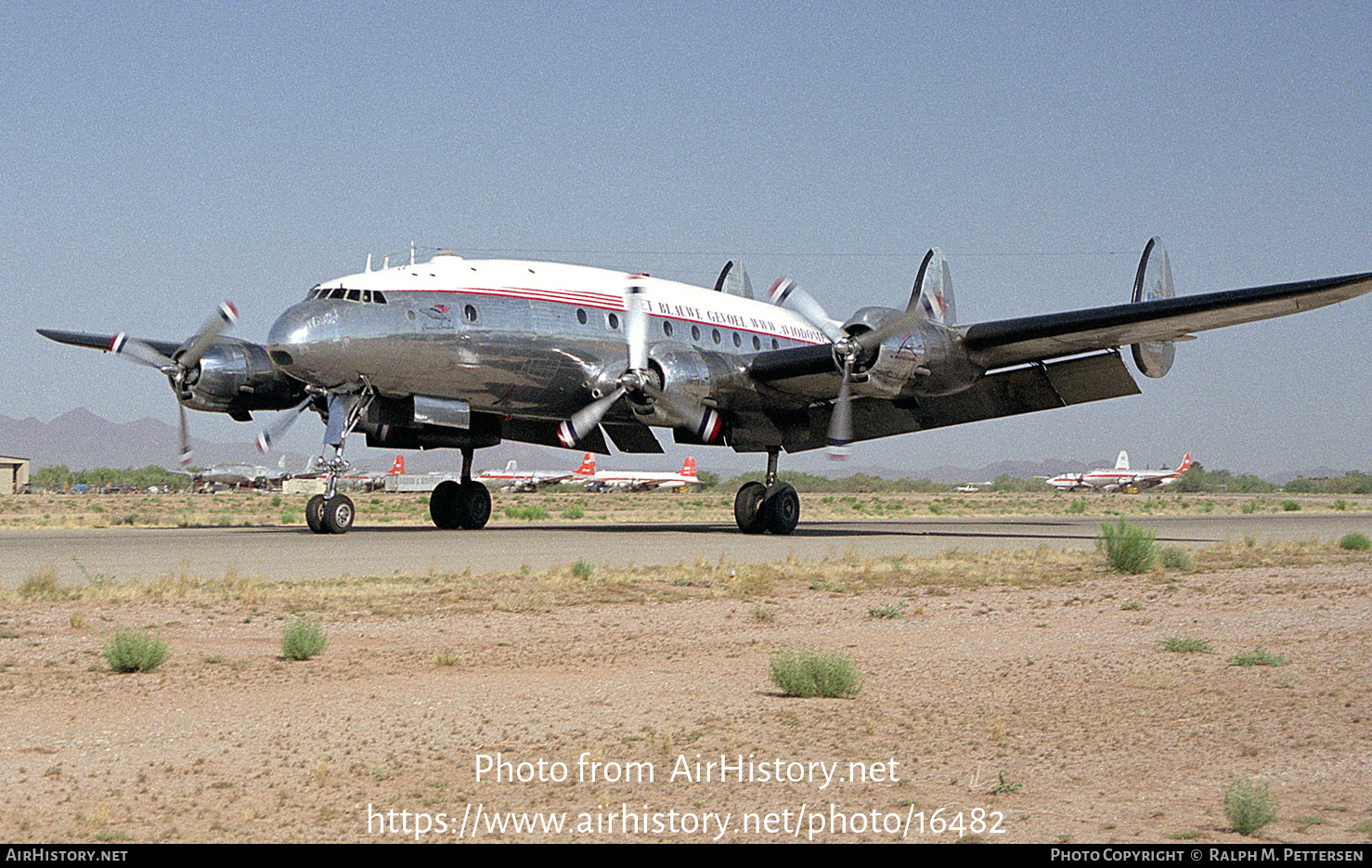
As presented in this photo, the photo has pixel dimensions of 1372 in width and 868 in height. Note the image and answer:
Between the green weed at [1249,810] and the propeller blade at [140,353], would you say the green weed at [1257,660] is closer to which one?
the green weed at [1249,810]

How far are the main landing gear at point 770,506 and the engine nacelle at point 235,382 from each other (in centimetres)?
987

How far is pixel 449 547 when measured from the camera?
22516 mm

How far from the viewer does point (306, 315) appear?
22.2 metres

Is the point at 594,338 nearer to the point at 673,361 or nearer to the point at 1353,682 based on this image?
the point at 673,361

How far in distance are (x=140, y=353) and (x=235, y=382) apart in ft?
7.60

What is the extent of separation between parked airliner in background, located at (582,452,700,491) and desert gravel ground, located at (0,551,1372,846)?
90.0m

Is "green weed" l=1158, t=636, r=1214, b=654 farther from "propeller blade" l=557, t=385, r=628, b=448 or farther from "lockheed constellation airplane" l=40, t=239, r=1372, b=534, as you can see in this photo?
"propeller blade" l=557, t=385, r=628, b=448

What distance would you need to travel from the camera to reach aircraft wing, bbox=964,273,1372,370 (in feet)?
66.5

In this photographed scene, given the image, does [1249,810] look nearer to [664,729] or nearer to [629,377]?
[664,729]

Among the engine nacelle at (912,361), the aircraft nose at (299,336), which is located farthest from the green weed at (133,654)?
the engine nacelle at (912,361)

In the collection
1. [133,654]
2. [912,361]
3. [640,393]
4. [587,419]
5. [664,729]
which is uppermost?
[912,361]

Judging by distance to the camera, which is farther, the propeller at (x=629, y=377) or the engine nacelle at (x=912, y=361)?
the propeller at (x=629, y=377)

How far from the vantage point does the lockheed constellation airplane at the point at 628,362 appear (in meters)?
22.5

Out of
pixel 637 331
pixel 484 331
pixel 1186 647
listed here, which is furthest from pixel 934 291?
pixel 1186 647
